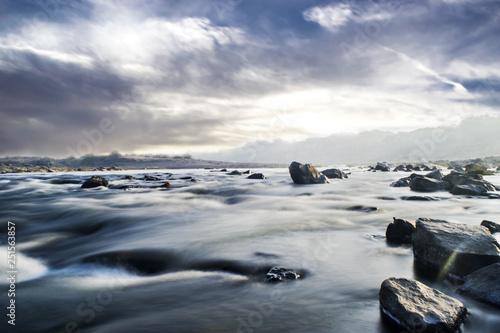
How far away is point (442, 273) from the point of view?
4453 millimetres

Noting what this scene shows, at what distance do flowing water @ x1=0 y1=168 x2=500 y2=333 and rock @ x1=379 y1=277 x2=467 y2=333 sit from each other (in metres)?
0.20

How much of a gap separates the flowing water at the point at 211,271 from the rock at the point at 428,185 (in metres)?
5.98

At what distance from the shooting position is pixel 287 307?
3.66 metres

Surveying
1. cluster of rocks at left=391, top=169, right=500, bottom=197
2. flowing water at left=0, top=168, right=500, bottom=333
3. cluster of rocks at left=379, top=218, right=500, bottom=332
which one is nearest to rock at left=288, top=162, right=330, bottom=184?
cluster of rocks at left=391, top=169, right=500, bottom=197

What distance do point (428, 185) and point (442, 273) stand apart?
1446 cm

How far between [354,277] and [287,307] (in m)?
1.57

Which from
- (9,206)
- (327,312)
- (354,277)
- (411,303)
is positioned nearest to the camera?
(411,303)

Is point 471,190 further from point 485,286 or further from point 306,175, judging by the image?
point 485,286

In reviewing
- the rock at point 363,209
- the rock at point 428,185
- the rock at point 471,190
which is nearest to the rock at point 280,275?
the rock at point 363,209

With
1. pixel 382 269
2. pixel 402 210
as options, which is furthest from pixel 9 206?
pixel 402 210

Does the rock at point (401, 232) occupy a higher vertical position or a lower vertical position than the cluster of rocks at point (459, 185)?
lower

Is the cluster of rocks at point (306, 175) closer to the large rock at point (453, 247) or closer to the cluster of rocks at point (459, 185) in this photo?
the cluster of rocks at point (459, 185)

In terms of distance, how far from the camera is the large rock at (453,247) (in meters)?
4.29

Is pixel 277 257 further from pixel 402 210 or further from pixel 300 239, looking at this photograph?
pixel 402 210
